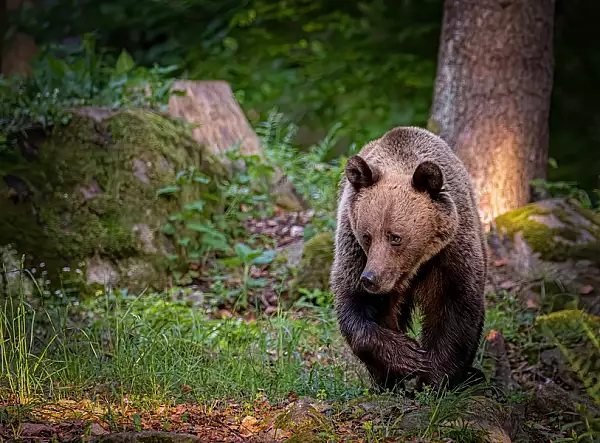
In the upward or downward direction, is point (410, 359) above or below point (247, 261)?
above

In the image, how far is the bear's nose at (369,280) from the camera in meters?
4.66

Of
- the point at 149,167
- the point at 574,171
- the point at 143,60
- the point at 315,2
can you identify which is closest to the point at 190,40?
the point at 143,60

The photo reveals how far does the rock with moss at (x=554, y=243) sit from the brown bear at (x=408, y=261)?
2.49 metres

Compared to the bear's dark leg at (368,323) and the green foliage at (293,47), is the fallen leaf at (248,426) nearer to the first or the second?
the bear's dark leg at (368,323)

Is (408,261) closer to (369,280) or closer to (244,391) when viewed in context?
(369,280)

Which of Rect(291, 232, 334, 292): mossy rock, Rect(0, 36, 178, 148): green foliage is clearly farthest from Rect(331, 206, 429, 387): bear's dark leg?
Rect(0, 36, 178, 148): green foliage

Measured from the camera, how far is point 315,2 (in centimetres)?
1277

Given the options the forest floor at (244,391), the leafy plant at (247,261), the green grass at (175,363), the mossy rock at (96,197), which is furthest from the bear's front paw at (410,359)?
the mossy rock at (96,197)

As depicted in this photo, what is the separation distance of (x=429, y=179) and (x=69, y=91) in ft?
18.6

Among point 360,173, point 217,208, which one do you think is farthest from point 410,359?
point 217,208

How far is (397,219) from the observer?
4.80 metres

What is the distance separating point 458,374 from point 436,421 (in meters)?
1.27

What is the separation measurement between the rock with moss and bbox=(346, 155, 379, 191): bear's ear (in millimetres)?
3263

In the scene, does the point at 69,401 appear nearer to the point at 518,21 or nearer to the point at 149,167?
the point at 149,167
